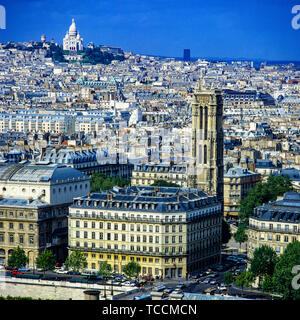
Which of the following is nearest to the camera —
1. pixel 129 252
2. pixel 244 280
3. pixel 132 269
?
pixel 244 280

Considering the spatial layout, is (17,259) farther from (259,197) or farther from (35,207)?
(259,197)

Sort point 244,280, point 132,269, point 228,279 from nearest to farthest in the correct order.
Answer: point 244,280, point 228,279, point 132,269

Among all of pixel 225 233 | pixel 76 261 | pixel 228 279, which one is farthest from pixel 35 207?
pixel 228 279

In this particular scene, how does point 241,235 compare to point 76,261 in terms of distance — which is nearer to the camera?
point 76,261

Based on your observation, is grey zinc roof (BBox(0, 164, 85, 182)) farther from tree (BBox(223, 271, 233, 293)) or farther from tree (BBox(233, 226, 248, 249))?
tree (BBox(223, 271, 233, 293))

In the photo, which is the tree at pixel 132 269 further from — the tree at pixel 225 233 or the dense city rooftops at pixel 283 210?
the tree at pixel 225 233

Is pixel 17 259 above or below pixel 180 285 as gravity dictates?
above

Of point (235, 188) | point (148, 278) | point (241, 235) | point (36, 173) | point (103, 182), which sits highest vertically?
point (36, 173)

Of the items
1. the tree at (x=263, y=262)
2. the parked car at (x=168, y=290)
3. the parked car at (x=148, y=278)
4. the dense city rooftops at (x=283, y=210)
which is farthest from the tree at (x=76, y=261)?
the tree at (x=263, y=262)
